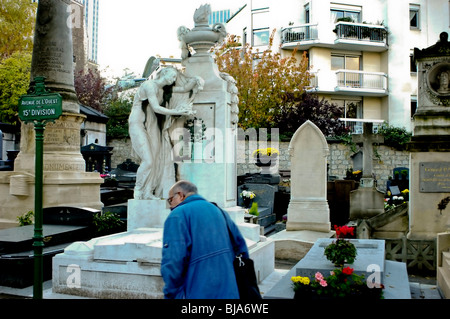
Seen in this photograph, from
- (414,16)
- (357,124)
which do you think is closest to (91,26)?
(357,124)

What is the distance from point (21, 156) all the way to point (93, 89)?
1034 inches

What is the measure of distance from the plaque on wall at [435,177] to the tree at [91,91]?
3052 centimetres

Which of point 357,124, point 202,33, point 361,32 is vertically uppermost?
point 361,32

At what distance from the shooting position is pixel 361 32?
31.7 meters

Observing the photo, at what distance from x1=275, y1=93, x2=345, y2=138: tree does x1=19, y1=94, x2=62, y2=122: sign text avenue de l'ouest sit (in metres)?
23.9

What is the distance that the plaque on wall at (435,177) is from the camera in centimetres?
900

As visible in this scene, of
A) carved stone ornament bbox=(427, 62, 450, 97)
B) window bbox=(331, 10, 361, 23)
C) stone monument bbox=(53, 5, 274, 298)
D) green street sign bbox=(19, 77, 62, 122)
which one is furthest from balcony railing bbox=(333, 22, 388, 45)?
green street sign bbox=(19, 77, 62, 122)

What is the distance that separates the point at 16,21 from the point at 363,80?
2350 centimetres

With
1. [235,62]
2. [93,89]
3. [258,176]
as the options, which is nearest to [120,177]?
[258,176]

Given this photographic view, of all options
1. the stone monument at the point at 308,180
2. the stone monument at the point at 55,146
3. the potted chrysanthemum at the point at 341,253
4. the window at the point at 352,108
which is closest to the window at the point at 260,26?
the window at the point at 352,108

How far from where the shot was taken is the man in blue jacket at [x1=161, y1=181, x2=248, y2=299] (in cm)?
302

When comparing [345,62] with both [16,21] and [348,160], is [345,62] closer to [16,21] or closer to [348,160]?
[348,160]

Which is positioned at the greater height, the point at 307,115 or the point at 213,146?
the point at 307,115

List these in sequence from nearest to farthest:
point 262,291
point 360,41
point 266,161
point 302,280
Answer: point 302,280, point 262,291, point 266,161, point 360,41
